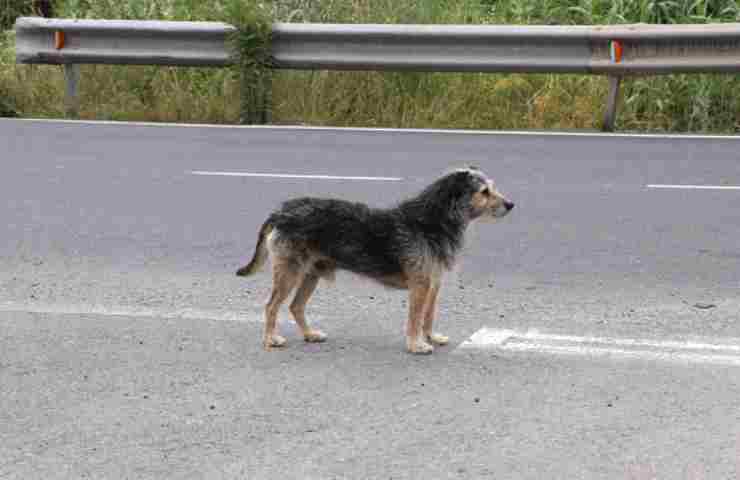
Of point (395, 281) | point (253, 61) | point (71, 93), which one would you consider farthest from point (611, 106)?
point (395, 281)

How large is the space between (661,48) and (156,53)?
195 inches

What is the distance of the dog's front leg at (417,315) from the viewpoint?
645cm

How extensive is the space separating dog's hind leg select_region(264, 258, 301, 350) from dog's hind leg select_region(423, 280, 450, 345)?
0.64m

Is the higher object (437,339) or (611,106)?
(437,339)

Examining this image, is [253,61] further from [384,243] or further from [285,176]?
[384,243]

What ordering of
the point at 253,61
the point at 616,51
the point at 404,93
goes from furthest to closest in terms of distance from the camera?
the point at 404,93, the point at 253,61, the point at 616,51

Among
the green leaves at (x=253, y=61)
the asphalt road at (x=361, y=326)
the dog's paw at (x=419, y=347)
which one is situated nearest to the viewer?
the asphalt road at (x=361, y=326)

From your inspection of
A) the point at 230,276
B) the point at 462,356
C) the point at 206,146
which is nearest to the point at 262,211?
the point at 230,276

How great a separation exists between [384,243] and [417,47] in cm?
692

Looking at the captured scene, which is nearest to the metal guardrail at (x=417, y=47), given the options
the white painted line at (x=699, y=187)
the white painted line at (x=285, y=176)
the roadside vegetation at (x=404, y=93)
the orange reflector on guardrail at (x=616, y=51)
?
the orange reflector on guardrail at (x=616, y=51)

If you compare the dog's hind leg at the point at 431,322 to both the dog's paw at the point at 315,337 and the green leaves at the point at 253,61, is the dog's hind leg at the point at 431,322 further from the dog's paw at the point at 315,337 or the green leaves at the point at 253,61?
the green leaves at the point at 253,61

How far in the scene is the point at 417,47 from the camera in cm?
1323

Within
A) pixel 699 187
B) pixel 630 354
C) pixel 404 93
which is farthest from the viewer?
pixel 404 93

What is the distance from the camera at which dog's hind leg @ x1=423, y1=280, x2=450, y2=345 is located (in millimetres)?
6590
